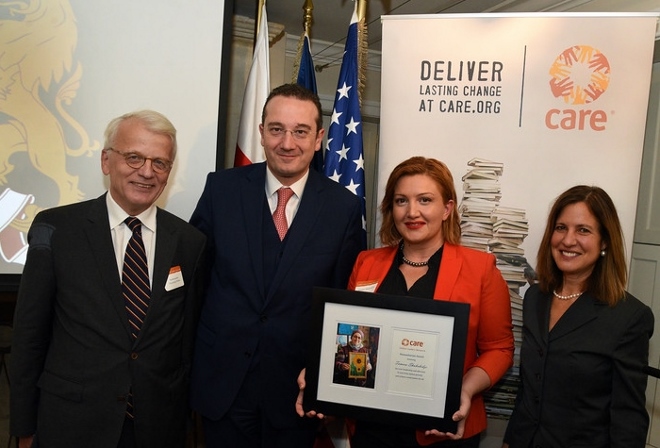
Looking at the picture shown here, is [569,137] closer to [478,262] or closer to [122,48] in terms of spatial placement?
[478,262]

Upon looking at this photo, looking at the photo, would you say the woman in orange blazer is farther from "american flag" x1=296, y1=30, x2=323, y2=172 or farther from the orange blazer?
"american flag" x1=296, y1=30, x2=323, y2=172

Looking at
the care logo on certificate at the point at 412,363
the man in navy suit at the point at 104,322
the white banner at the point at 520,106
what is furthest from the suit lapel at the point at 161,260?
the white banner at the point at 520,106

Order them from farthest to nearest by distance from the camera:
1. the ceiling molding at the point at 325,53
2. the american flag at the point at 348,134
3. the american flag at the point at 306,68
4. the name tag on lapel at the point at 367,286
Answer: the ceiling molding at the point at 325,53 → the american flag at the point at 306,68 → the american flag at the point at 348,134 → the name tag on lapel at the point at 367,286

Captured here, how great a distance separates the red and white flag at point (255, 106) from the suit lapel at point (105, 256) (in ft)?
5.07

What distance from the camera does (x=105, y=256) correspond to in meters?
1.75

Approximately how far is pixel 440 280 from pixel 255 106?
2.05 meters

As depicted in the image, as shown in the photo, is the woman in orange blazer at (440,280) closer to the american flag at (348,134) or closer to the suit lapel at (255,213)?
the suit lapel at (255,213)

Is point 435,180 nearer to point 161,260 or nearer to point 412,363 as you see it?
point 412,363

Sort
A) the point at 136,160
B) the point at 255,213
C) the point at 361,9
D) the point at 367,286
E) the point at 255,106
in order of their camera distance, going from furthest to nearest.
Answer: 1. the point at 255,106
2. the point at 361,9
3. the point at 255,213
4. the point at 367,286
5. the point at 136,160

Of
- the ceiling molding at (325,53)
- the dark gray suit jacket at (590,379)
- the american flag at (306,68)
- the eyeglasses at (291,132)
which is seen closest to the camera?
the dark gray suit jacket at (590,379)

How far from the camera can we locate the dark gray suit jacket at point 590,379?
1661 mm

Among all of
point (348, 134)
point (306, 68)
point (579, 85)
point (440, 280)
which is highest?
point (306, 68)

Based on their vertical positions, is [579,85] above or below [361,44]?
below

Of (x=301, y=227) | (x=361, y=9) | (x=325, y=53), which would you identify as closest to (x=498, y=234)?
(x=301, y=227)
